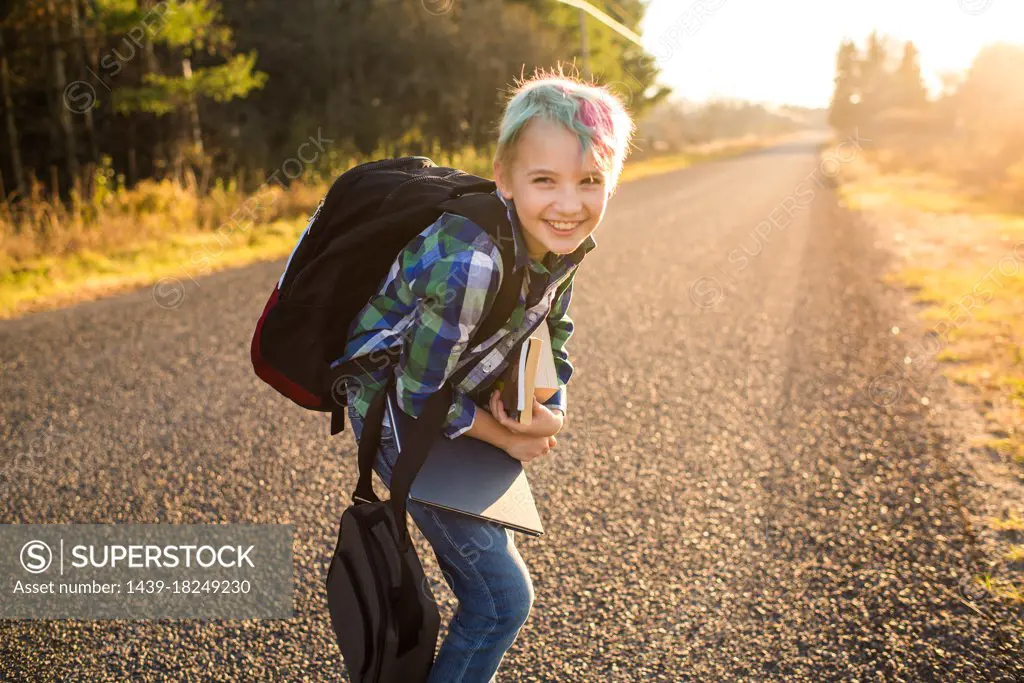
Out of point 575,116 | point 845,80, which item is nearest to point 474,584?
point 575,116

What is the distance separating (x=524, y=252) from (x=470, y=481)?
52 cm

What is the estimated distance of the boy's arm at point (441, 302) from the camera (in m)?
1.49

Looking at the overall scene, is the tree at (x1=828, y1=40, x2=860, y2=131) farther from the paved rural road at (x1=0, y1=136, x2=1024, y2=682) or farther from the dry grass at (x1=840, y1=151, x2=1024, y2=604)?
the paved rural road at (x1=0, y1=136, x2=1024, y2=682)

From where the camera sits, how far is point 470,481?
168 cm

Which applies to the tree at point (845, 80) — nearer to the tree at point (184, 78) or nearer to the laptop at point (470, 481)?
the tree at point (184, 78)

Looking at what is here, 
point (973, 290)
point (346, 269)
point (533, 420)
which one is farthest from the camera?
point (973, 290)

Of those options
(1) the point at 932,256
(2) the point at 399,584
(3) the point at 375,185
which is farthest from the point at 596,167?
(1) the point at 932,256

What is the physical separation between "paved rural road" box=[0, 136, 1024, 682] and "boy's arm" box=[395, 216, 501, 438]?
1.18m

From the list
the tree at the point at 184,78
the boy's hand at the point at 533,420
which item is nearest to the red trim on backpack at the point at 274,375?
the boy's hand at the point at 533,420

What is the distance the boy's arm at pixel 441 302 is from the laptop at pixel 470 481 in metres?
0.11

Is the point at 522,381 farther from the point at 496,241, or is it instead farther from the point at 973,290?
the point at 973,290

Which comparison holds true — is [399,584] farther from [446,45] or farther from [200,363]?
[446,45]

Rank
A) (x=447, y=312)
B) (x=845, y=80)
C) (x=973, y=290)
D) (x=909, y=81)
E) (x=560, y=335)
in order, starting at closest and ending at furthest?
1. (x=447, y=312)
2. (x=560, y=335)
3. (x=973, y=290)
4. (x=909, y=81)
5. (x=845, y=80)

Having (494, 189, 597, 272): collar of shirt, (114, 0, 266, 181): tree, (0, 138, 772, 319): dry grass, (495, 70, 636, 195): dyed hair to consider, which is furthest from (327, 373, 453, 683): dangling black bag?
(114, 0, 266, 181): tree
